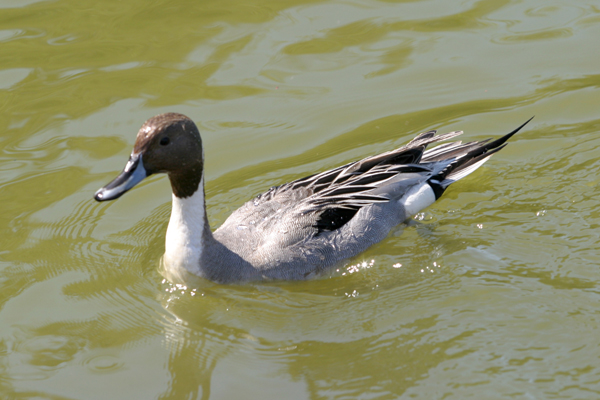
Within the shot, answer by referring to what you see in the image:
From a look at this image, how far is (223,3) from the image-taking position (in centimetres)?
970

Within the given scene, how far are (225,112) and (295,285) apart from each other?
2.83 meters

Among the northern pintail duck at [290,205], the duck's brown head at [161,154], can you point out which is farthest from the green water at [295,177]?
the duck's brown head at [161,154]

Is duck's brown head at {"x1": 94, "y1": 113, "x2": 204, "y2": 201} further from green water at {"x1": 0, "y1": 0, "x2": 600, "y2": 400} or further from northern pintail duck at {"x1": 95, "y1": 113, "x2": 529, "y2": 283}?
green water at {"x1": 0, "y1": 0, "x2": 600, "y2": 400}

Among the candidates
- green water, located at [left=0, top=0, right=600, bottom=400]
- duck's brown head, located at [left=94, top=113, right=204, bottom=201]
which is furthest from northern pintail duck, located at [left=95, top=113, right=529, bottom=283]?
green water, located at [left=0, top=0, right=600, bottom=400]

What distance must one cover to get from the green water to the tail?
231mm

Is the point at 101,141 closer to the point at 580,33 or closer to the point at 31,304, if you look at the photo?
the point at 31,304

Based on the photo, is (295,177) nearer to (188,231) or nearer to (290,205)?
(290,205)

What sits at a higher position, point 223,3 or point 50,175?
point 223,3

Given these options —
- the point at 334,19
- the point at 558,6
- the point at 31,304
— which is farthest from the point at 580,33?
the point at 31,304

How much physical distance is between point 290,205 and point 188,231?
943mm

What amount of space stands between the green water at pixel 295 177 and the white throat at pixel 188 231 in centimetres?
25

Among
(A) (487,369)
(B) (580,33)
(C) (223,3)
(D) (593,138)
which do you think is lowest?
(A) (487,369)

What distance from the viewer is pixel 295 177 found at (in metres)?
7.24

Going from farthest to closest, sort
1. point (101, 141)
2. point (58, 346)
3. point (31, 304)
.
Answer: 1. point (101, 141)
2. point (31, 304)
3. point (58, 346)
